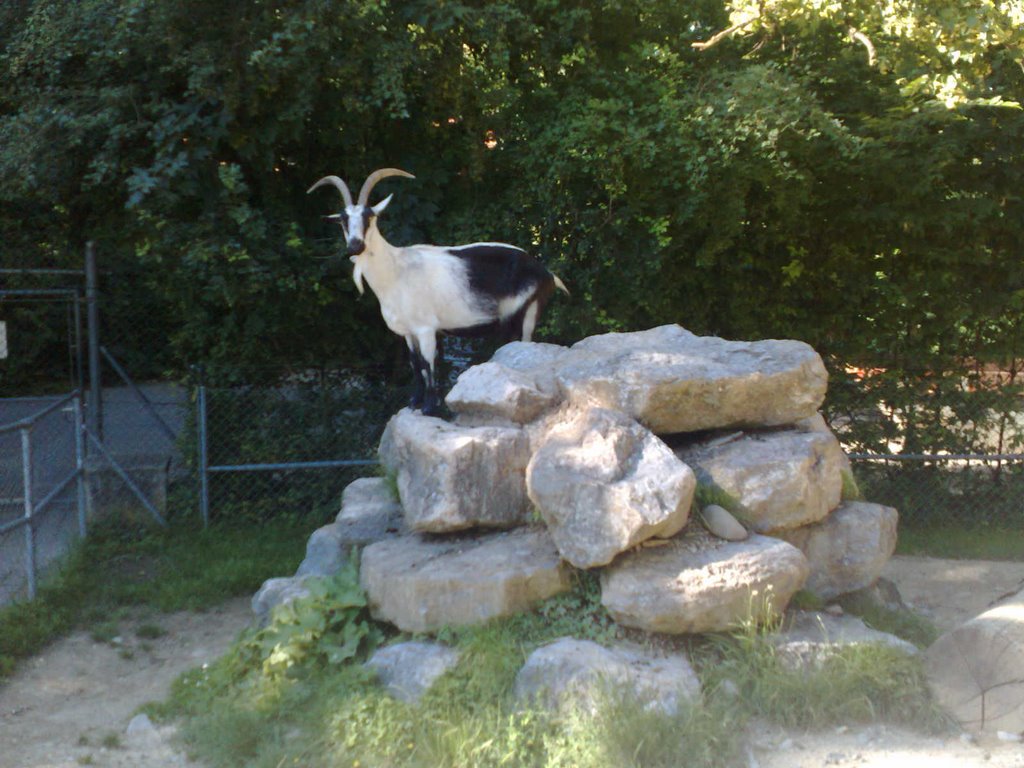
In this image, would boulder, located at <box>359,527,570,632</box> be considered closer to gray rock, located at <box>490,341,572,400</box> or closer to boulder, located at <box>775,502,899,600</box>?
gray rock, located at <box>490,341,572,400</box>

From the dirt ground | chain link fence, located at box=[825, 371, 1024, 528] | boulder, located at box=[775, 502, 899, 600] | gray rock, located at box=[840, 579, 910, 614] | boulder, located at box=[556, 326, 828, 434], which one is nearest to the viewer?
the dirt ground

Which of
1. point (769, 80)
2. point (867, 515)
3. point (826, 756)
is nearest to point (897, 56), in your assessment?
point (769, 80)

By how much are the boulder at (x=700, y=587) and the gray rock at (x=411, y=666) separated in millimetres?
828

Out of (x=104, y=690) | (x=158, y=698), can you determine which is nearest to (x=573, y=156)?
(x=158, y=698)

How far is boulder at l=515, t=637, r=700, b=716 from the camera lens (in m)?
4.62

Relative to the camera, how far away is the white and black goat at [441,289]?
673 cm

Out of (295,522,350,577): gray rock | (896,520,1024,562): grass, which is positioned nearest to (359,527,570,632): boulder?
(295,522,350,577): gray rock

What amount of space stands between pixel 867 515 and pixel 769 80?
3.65m

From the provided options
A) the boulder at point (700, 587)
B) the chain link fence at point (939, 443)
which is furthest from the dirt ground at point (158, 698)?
the chain link fence at point (939, 443)

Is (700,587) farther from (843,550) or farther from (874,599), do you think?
(874,599)

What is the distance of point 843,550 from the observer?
5883 mm

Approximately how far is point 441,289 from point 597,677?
3035 mm

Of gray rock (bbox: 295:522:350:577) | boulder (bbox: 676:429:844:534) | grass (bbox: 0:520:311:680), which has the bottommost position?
grass (bbox: 0:520:311:680)

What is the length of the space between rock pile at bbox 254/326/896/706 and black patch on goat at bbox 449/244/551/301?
69 centimetres
